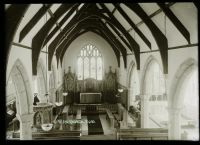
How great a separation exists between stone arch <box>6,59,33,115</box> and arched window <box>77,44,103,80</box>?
40.0 ft

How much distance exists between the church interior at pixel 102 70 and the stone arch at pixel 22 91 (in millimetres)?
33

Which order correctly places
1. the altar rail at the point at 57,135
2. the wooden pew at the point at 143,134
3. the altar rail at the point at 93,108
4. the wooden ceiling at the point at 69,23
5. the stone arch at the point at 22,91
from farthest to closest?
the altar rail at the point at 93,108, the altar rail at the point at 57,135, the wooden pew at the point at 143,134, the stone arch at the point at 22,91, the wooden ceiling at the point at 69,23

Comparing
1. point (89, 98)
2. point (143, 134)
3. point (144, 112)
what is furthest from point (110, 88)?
point (143, 134)

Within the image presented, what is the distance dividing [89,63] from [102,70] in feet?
3.78

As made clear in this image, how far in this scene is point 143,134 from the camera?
10.6 m

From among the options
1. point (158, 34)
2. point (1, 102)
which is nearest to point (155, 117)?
point (158, 34)

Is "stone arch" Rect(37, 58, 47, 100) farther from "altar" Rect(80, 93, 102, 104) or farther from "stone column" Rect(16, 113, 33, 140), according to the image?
"altar" Rect(80, 93, 102, 104)

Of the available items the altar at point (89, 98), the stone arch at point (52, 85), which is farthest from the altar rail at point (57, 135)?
the altar at point (89, 98)

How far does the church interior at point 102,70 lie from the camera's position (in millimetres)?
8883

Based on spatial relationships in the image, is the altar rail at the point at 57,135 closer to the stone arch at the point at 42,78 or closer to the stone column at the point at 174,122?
the stone arch at the point at 42,78

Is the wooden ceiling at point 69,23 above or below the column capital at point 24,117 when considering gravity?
above

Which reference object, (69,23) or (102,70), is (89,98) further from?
(69,23)
